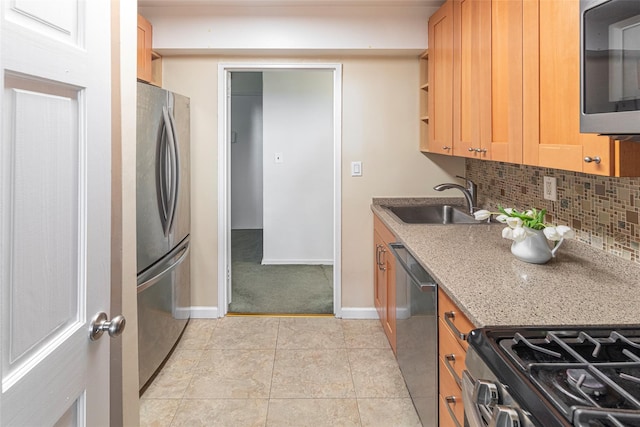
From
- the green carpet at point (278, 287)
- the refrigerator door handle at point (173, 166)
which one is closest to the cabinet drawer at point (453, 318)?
the refrigerator door handle at point (173, 166)

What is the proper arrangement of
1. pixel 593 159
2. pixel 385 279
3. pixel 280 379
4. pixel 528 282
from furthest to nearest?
pixel 385 279, pixel 280 379, pixel 528 282, pixel 593 159

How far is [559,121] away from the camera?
4.86 ft

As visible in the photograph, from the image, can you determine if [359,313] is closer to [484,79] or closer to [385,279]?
[385,279]

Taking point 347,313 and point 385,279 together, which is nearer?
point 385,279

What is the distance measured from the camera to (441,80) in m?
2.83

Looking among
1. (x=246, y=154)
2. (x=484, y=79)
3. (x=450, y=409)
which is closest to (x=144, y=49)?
(x=484, y=79)

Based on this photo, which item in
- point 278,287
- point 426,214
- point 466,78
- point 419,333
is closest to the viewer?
point 419,333

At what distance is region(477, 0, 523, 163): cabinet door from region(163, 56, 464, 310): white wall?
4.13ft

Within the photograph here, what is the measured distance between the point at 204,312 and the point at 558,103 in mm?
2914

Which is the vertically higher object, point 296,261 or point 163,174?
point 163,174

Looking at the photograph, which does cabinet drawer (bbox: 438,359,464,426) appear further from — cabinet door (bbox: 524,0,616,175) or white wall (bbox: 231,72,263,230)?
white wall (bbox: 231,72,263,230)

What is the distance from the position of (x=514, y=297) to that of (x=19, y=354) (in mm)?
1259

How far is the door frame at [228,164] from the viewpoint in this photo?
3.35m

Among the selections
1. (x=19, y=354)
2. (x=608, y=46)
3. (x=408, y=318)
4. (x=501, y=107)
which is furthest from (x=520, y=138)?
(x=19, y=354)
